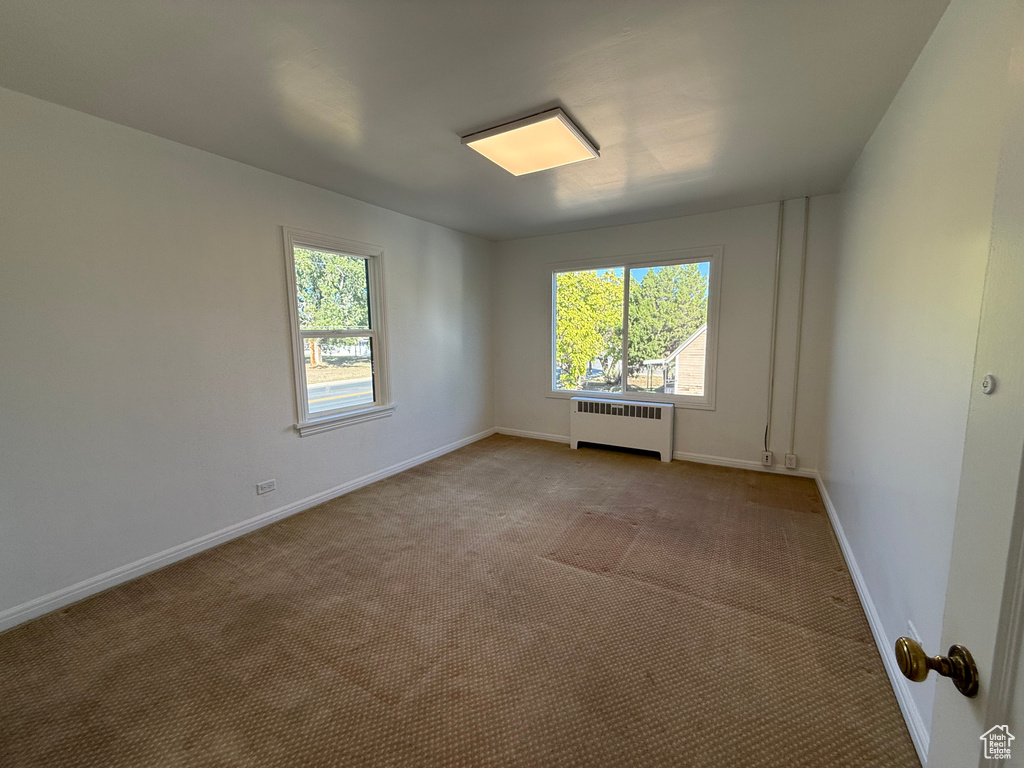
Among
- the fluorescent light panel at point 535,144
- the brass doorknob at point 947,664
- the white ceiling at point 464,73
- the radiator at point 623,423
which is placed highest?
the white ceiling at point 464,73

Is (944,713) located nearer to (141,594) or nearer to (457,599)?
(457,599)

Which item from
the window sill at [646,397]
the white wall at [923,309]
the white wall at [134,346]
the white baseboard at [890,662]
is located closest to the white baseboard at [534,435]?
the window sill at [646,397]

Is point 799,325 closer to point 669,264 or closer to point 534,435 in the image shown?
point 669,264

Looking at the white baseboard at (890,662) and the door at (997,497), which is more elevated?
the door at (997,497)

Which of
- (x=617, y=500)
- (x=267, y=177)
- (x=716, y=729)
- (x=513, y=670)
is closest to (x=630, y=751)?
(x=716, y=729)

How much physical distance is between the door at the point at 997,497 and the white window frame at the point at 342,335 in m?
3.37

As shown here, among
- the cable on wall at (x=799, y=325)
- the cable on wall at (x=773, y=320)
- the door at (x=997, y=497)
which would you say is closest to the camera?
the door at (x=997, y=497)

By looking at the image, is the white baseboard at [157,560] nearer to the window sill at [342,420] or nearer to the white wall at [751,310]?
the window sill at [342,420]

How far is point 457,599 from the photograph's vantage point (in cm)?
211

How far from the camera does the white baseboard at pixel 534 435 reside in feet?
16.6

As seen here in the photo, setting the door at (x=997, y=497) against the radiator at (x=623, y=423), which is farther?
the radiator at (x=623, y=423)

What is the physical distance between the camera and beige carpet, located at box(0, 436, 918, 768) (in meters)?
1.38

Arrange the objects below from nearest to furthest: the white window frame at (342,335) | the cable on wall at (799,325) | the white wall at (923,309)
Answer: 1. the white wall at (923,309)
2. the white window frame at (342,335)
3. the cable on wall at (799,325)

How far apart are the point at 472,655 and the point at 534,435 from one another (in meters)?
3.55
